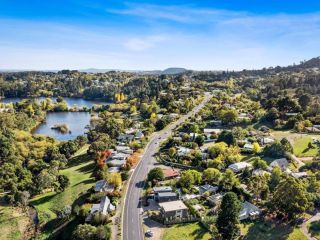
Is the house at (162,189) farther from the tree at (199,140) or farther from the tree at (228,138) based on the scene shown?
the tree at (228,138)

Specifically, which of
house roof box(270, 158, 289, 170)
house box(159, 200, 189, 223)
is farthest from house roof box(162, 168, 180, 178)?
house roof box(270, 158, 289, 170)

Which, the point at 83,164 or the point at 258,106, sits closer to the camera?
the point at 83,164

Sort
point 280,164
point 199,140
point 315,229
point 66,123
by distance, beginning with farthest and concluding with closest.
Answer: point 66,123 → point 199,140 → point 280,164 → point 315,229

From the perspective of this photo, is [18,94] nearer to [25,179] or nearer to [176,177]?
[25,179]

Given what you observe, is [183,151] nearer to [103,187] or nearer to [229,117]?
[103,187]

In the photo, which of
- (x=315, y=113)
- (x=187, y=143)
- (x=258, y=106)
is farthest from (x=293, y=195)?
(x=258, y=106)

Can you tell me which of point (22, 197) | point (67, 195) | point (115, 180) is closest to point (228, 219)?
point (115, 180)

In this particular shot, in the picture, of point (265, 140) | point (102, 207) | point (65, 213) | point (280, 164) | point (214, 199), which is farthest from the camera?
point (265, 140)
